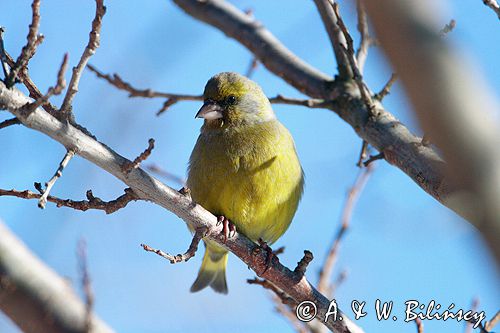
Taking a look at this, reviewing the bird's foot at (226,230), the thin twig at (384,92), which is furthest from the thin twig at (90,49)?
the thin twig at (384,92)

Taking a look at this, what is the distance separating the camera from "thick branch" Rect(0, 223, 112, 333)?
2.74 meters

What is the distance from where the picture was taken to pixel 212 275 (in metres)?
5.60

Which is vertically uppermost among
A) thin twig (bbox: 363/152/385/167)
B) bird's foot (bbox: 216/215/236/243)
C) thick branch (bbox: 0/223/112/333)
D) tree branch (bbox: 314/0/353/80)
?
tree branch (bbox: 314/0/353/80)

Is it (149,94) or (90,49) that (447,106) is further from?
(149,94)

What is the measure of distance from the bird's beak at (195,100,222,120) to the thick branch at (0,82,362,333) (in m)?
1.31

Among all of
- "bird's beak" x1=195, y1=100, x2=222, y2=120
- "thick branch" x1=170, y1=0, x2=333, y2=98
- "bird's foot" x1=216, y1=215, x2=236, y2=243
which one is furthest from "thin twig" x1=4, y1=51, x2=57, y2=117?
"thick branch" x1=170, y1=0, x2=333, y2=98

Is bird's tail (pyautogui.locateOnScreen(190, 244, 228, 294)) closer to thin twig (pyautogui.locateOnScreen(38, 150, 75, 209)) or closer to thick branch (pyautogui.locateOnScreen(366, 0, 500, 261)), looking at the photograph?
thin twig (pyautogui.locateOnScreen(38, 150, 75, 209))

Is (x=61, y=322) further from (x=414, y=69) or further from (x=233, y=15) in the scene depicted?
(x=233, y=15)

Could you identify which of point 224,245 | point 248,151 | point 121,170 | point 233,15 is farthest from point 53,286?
point 233,15

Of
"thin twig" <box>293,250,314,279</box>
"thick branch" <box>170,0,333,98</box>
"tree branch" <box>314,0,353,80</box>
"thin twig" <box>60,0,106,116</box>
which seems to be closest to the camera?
"thin twig" <box>60,0,106,116</box>

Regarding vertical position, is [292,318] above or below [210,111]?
below

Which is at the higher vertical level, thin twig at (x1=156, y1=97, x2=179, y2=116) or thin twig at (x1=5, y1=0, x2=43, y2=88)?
thin twig at (x1=156, y1=97, x2=179, y2=116)

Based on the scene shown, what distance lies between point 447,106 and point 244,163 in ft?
9.81

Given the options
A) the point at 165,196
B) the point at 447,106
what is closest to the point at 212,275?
the point at 165,196
